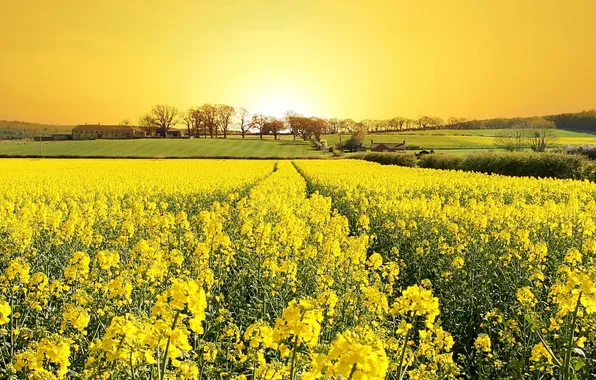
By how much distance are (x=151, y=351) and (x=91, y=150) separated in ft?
300

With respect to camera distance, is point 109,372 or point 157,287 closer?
point 109,372

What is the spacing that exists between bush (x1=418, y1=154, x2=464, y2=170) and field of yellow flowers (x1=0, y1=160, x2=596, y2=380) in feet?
97.2

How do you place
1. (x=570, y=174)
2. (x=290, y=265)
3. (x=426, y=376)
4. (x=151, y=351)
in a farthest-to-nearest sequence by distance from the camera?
1. (x=570, y=174)
2. (x=290, y=265)
3. (x=426, y=376)
4. (x=151, y=351)

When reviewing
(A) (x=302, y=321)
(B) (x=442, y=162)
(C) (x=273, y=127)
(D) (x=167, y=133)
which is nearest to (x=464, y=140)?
(C) (x=273, y=127)

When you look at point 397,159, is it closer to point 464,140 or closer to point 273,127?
point 464,140

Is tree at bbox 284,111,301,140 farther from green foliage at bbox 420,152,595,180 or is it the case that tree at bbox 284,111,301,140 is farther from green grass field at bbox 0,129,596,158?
green foliage at bbox 420,152,595,180

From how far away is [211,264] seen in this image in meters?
7.72

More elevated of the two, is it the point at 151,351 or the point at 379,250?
the point at 151,351

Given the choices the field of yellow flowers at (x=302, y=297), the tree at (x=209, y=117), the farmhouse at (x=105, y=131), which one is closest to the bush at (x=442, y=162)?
the field of yellow flowers at (x=302, y=297)

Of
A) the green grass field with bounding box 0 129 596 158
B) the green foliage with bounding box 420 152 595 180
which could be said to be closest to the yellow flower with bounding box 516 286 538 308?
the green foliage with bounding box 420 152 595 180

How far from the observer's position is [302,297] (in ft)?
16.3

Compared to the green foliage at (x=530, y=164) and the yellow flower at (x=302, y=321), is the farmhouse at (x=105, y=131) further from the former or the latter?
the yellow flower at (x=302, y=321)

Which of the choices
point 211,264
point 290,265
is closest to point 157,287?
point 211,264

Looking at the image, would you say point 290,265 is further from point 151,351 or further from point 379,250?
point 379,250
